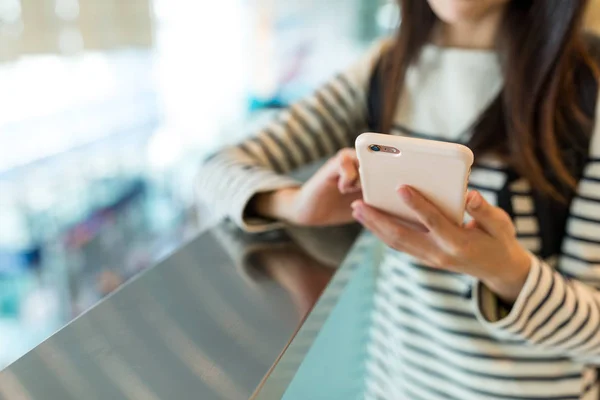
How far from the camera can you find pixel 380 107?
0.62 meters

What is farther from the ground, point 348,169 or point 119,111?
point 348,169

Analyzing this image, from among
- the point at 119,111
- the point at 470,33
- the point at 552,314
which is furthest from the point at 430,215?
the point at 119,111

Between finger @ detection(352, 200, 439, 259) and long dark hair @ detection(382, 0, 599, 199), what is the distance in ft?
0.57

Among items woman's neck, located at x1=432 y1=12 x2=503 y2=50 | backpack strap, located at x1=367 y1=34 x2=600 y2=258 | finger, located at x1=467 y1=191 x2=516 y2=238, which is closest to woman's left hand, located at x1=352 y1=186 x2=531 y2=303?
finger, located at x1=467 y1=191 x2=516 y2=238

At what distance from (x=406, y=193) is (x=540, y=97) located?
0.26 metres

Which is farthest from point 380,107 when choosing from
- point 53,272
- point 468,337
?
point 53,272

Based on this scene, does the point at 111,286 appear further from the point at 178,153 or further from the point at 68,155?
the point at 178,153

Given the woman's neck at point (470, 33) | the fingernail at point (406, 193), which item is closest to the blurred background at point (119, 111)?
the woman's neck at point (470, 33)

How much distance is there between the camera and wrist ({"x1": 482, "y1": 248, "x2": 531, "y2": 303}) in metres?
0.39

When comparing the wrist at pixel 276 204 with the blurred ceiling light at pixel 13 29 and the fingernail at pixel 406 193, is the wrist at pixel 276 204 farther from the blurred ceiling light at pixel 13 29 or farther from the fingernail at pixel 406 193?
the blurred ceiling light at pixel 13 29

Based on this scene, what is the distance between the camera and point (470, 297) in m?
0.50

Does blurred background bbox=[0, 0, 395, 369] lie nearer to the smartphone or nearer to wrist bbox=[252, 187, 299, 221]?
wrist bbox=[252, 187, 299, 221]

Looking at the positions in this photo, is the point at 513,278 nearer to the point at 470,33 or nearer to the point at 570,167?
the point at 570,167

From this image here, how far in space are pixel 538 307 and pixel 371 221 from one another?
0.16 metres
